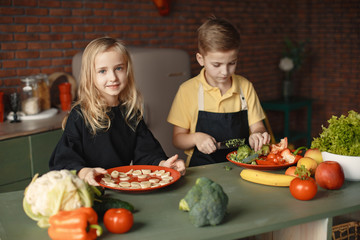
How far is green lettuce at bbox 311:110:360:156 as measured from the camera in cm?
186

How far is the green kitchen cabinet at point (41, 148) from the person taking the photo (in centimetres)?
309

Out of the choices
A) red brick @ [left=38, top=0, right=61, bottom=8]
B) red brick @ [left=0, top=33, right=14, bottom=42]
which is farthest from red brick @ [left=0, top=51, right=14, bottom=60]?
red brick @ [left=38, top=0, right=61, bottom=8]

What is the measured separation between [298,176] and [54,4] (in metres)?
2.88

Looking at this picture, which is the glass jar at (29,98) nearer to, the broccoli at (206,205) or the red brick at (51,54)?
the red brick at (51,54)

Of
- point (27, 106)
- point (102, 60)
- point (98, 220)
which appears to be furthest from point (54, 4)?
point (98, 220)

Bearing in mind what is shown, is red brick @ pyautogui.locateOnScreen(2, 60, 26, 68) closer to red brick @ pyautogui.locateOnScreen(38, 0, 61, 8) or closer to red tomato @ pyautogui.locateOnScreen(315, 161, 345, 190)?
red brick @ pyautogui.locateOnScreen(38, 0, 61, 8)

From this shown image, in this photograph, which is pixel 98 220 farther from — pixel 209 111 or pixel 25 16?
pixel 25 16

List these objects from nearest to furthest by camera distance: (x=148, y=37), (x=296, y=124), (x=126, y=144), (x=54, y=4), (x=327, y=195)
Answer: (x=327, y=195), (x=126, y=144), (x=54, y=4), (x=148, y=37), (x=296, y=124)

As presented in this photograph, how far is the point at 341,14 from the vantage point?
19.7 ft

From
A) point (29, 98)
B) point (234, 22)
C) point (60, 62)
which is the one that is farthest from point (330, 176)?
point (234, 22)

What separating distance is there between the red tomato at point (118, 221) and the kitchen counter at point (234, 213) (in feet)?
0.06

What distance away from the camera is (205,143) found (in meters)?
2.32

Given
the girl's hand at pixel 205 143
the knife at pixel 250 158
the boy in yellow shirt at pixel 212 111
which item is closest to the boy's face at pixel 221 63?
the boy in yellow shirt at pixel 212 111

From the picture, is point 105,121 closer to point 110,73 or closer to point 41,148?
point 110,73
